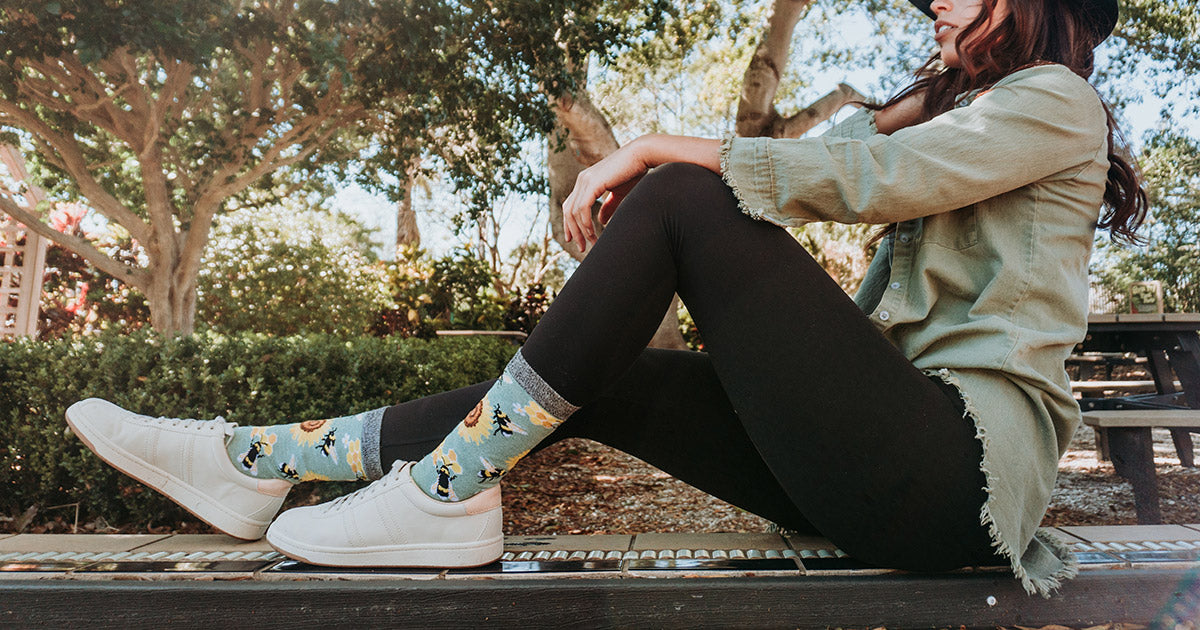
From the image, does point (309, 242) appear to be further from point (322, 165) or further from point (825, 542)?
point (825, 542)

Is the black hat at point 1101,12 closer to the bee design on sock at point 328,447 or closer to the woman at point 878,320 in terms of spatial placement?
the woman at point 878,320

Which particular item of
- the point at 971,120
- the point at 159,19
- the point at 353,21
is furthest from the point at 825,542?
the point at 353,21

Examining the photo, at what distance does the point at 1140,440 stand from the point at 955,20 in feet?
6.49

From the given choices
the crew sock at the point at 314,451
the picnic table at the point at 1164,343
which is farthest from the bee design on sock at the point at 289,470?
the picnic table at the point at 1164,343

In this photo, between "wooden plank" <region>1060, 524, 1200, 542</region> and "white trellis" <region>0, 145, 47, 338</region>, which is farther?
"white trellis" <region>0, 145, 47, 338</region>

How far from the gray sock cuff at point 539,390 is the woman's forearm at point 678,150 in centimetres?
40

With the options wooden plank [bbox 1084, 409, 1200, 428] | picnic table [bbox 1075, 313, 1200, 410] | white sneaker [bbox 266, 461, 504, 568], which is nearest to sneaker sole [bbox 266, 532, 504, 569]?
white sneaker [bbox 266, 461, 504, 568]

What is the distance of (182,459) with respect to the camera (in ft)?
4.42

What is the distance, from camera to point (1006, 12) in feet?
4.12

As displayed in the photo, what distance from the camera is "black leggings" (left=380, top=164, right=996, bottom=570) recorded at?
41.0 inches

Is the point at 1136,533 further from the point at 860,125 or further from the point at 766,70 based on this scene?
the point at 766,70

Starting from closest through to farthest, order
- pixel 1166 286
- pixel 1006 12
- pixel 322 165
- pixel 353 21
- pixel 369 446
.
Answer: pixel 1006 12 < pixel 369 446 < pixel 353 21 < pixel 322 165 < pixel 1166 286

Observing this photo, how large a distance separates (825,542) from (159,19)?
10.3 ft

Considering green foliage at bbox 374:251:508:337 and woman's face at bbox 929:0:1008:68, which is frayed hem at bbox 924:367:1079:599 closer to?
woman's face at bbox 929:0:1008:68
